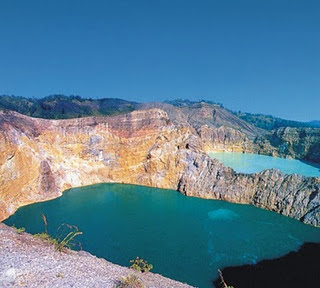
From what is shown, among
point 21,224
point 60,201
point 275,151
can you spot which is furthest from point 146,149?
point 275,151

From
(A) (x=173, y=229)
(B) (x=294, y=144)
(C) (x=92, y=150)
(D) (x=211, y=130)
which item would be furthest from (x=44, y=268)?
(D) (x=211, y=130)

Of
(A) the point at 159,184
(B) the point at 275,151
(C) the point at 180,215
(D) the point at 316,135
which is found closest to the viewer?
(C) the point at 180,215

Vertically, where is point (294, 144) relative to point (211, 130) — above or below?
below

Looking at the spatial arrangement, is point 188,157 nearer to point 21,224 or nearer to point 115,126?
point 115,126

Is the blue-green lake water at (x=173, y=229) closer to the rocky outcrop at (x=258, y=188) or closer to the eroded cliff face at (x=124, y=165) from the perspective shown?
the rocky outcrop at (x=258, y=188)

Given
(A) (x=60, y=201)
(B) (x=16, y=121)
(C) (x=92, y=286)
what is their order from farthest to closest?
(B) (x=16, y=121)
(A) (x=60, y=201)
(C) (x=92, y=286)

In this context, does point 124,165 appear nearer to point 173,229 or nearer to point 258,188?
point 173,229

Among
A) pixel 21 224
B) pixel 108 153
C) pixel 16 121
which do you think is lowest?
pixel 21 224

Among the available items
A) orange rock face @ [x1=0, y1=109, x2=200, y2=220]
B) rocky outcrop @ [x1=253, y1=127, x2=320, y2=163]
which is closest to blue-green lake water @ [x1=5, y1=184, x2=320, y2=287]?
orange rock face @ [x1=0, y1=109, x2=200, y2=220]
